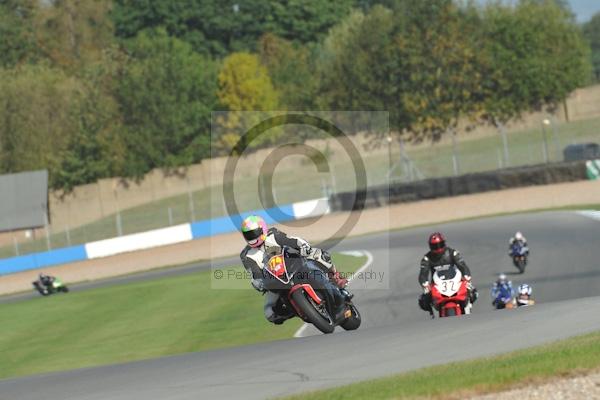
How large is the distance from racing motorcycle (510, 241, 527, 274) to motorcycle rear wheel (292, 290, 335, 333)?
11937mm

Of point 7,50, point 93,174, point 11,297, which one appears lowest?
point 11,297

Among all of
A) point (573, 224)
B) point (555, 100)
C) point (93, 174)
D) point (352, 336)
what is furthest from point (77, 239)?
point (352, 336)

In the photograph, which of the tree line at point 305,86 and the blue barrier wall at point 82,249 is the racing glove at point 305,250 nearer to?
the blue barrier wall at point 82,249

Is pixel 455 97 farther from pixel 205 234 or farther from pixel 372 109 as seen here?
pixel 205 234

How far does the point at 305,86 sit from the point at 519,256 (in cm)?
5159

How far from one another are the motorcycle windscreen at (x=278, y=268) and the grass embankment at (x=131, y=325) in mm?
5599

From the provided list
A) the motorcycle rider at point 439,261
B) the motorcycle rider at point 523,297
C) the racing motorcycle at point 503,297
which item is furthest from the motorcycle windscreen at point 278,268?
the racing motorcycle at point 503,297

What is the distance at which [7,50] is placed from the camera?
3831 inches

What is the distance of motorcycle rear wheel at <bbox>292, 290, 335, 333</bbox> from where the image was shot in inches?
520

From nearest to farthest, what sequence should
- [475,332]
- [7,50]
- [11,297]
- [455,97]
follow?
[475,332] → [11,297] → [455,97] → [7,50]

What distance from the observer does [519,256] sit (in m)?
24.8

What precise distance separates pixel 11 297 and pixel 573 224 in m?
19.0

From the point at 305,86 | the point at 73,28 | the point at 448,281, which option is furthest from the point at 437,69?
the point at 448,281

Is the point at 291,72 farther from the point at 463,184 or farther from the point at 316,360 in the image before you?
the point at 316,360
